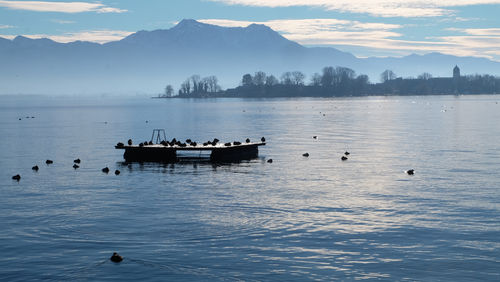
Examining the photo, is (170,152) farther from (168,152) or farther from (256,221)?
(256,221)

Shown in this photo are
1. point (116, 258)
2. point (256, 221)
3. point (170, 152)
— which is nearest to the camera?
point (116, 258)

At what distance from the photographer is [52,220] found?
104 ft

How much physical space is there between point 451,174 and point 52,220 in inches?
1262

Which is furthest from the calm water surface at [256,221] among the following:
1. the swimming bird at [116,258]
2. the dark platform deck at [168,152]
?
the dark platform deck at [168,152]

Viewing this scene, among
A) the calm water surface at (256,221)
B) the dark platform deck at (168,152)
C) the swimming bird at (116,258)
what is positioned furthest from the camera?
the dark platform deck at (168,152)

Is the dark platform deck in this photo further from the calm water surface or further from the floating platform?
the calm water surface

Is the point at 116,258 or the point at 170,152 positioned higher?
Result: the point at 170,152

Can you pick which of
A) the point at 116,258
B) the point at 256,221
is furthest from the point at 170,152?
the point at 116,258

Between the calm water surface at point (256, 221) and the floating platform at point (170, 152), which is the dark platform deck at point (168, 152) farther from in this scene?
the calm water surface at point (256, 221)

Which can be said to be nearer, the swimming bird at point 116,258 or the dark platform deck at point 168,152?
the swimming bird at point 116,258

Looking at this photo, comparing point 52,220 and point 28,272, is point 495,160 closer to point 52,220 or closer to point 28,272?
point 52,220

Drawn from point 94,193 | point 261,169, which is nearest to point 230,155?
point 261,169

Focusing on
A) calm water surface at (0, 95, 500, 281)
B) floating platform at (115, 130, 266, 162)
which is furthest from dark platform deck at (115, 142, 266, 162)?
calm water surface at (0, 95, 500, 281)

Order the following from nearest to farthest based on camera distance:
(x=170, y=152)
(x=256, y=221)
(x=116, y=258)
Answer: (x=116, y=258)
(x=256, y=221)
(x=170, y=152)
